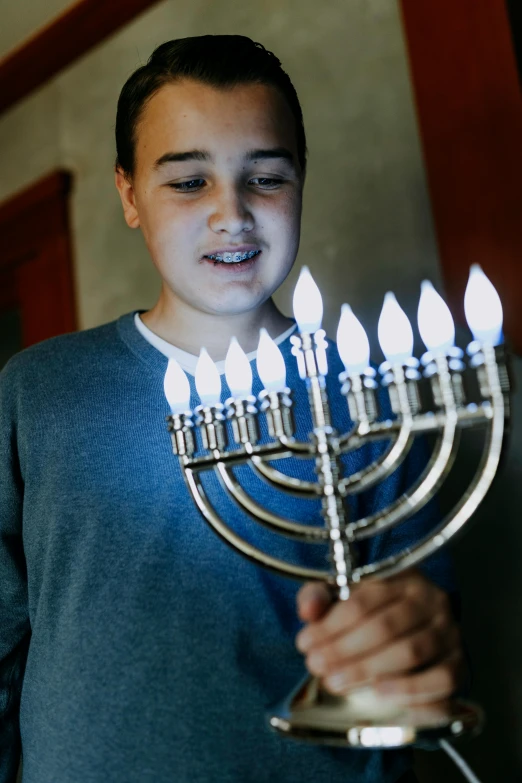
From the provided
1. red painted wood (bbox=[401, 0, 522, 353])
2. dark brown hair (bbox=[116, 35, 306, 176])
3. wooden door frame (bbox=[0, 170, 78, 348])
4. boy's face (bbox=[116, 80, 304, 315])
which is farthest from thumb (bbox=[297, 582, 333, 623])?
wooden door frame (bbox=[0, 170, 78, 348])

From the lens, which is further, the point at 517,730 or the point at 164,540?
the point at 517,730

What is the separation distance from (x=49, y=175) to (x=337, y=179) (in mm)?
857

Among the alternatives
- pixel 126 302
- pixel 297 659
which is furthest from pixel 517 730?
pixel 126 302

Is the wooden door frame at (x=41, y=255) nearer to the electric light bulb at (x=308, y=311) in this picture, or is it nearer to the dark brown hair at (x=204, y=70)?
the dark brown hair at (x=204, y=70)

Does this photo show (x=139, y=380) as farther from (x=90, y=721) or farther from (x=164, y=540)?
(x=90, y=721)

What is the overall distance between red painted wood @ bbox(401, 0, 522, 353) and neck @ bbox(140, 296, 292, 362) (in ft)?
1.34

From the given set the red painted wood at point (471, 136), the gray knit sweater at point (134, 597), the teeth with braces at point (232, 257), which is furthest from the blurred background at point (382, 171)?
the teeth with braces at point (232, 257)

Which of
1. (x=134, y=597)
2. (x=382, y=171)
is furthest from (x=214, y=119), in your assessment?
(x=382, y=171)

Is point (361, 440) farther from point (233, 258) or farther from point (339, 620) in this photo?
point (233, 258)

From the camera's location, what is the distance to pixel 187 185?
30.7 inches

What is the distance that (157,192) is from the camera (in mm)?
789

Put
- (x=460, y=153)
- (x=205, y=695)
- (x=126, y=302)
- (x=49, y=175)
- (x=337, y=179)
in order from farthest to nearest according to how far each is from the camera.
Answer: (x=49, y=175) < (x=126, y=302) < (x=337, y=179) < (x=460, y=153) < (x=205, y=695)

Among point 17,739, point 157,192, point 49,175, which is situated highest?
point 49,175

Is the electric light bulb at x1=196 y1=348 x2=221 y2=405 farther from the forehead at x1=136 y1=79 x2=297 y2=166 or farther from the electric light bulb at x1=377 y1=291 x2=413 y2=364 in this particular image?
the forehead at x1=136 y1=79 x2=297 y2=166
